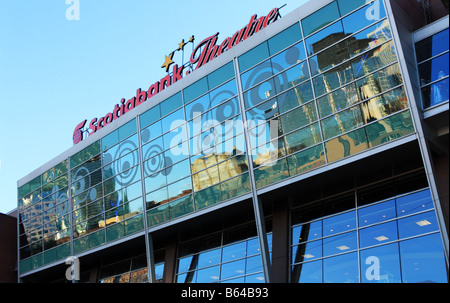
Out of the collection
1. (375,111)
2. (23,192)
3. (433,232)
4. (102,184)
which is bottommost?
(433,232)

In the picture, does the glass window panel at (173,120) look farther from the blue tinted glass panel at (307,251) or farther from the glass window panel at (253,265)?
the blue tinted glass panel at (307,251)

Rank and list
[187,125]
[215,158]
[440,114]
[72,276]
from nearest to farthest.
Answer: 1. [440,114]
2. [215,158]
3. [187,125]
4. [72,276]

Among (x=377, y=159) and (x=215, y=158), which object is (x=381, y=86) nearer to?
(x=377, y=159)

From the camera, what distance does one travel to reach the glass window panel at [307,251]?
73.9 ft

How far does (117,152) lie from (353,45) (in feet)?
56.9

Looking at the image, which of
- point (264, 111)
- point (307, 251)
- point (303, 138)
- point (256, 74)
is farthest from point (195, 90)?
point (307, 251)

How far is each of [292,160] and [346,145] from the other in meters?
2.75

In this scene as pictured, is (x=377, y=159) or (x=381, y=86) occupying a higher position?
(x=381, y=86)

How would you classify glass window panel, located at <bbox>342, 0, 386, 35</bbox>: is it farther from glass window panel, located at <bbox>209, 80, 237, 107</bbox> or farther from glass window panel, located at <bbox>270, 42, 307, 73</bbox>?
glass window panel, located at <bbox>209, 80, 237, 107</bbox>

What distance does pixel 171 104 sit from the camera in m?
29.6

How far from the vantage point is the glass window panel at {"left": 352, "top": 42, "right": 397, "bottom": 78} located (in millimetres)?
20172

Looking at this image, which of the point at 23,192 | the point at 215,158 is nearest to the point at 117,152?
the point at 215,158

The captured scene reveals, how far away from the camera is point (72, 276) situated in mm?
36438

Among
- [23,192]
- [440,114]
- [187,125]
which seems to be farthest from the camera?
[23,192]
